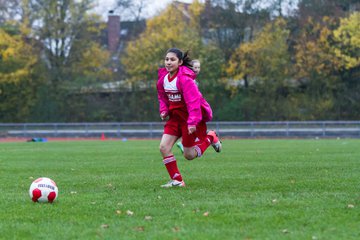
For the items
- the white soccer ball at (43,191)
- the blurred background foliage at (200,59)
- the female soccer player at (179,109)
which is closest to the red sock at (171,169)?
the female soccer player at (179,109)

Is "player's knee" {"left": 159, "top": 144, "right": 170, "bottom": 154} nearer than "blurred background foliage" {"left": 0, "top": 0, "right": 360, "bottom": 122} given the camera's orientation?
Yes

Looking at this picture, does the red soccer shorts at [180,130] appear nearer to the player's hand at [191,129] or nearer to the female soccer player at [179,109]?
the female soccer player at [179,109]

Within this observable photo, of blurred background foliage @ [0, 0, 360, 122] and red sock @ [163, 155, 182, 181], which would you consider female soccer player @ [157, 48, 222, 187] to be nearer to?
red sock @ [163, 155, 182, 181]

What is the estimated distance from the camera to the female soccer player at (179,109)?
875 centimetres

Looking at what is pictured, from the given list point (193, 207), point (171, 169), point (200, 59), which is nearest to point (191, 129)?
point (171, 169)

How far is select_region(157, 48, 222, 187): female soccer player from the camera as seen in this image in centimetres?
875

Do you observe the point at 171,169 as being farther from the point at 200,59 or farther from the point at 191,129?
Result: the point at 200,59

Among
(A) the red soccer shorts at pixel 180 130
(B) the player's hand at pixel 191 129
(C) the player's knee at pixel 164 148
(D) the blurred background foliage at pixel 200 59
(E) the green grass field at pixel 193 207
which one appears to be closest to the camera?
(E) the green grass field at pixel 193 207

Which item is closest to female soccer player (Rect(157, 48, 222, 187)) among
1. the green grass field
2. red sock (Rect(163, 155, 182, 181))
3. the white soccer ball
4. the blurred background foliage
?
red sock (Rect(163, 155, 182, 181))

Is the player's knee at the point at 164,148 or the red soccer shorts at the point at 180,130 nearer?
the player's knee at the point at 164,148

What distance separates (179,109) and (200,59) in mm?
34035

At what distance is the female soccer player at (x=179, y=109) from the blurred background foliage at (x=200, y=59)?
32531 millimetres

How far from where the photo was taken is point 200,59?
1687 inches

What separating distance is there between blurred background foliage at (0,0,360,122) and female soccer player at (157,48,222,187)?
3253 cm
